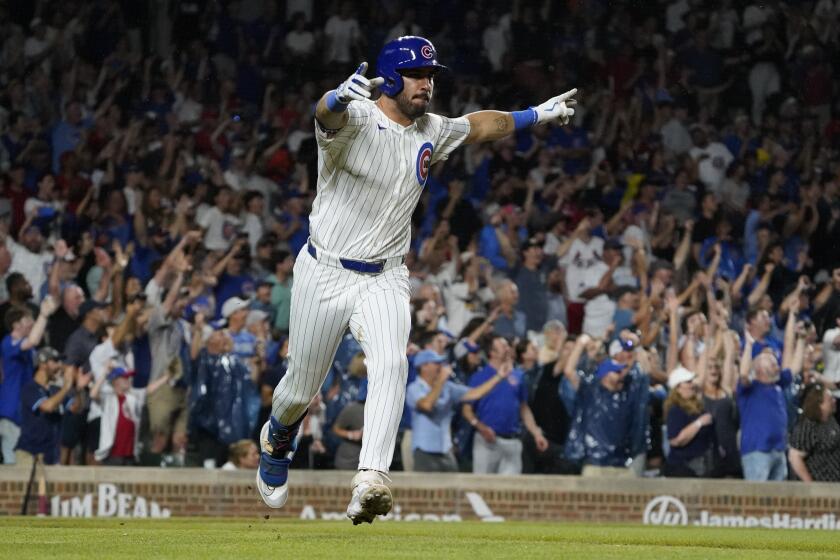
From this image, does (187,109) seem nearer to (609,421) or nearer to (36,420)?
(36,420)

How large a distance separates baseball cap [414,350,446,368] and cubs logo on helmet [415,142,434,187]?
579 cm

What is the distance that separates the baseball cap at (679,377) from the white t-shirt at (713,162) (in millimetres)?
4834

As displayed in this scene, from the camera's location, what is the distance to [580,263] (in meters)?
17.4

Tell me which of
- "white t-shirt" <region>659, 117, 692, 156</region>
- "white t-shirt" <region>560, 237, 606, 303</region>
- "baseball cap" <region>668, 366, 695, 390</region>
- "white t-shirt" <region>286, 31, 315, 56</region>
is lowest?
"baseball cap" <region>668, 366, 695, 390</region>

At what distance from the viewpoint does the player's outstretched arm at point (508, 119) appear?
30.3 ft

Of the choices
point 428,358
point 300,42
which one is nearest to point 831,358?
point 428,358

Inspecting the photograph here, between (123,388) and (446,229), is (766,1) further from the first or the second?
(123,388)

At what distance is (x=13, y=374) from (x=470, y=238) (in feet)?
17.4

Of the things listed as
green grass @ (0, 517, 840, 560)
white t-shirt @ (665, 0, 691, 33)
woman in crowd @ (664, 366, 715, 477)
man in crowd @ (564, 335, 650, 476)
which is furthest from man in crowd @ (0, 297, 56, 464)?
white t-shirt @ (665, 0, 691, 33)

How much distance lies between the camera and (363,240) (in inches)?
339

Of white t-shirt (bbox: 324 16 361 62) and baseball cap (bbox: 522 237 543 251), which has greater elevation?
white t-shirt (bbox: 324 16 361 62)

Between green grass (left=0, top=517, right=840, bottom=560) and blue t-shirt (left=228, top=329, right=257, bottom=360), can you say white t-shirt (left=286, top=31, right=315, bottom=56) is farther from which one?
green grass (left=0, top=517, right=840, bottom=560)

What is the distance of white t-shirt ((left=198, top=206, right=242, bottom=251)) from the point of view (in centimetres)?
1734

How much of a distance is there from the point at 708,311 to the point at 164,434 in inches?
215
